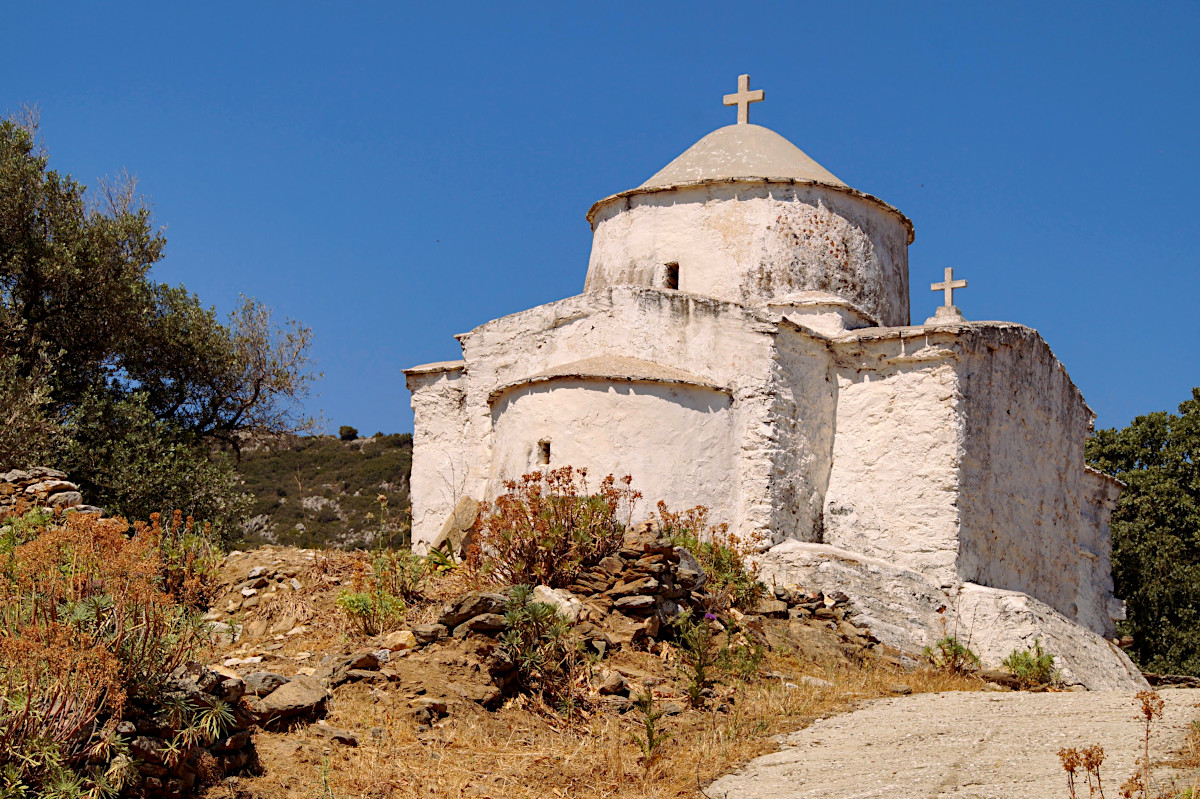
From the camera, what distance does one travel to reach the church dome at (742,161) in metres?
15.8

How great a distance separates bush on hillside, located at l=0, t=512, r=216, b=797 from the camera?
5.55 m

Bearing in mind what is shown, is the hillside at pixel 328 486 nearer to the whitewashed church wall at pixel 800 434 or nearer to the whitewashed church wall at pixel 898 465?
the whitewashed church wall at pixel 800 434

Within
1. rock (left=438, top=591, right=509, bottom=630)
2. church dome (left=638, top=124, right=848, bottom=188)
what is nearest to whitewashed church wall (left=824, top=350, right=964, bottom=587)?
church dome (left=638, top=124, right=848, bottom=188)

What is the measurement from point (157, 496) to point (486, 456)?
4.53 meters

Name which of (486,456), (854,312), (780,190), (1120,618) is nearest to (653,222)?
(780,190)

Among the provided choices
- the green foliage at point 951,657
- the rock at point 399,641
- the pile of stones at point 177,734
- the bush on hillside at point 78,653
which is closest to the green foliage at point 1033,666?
the green foliage at point 951,657

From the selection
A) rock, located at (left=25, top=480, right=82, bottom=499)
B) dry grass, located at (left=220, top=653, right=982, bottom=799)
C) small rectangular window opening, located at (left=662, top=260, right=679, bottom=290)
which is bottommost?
dry grass, located at (left=220, top=653, right=982, bottom=799)

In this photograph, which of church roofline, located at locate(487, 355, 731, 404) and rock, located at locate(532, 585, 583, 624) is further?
church roofline, located at locate(487, 355, 731, 404)

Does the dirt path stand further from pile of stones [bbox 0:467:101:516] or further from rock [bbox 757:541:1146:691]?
pile of stones [bbox 0:467:101:516]

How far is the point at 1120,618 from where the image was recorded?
1820 centimetres

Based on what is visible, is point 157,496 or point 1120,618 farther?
point 1120,618

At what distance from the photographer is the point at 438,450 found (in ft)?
50.0

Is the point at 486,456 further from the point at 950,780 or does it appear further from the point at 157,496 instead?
the point at 950,780

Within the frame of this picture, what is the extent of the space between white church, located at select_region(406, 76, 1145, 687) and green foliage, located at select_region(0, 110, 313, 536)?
3499mm
